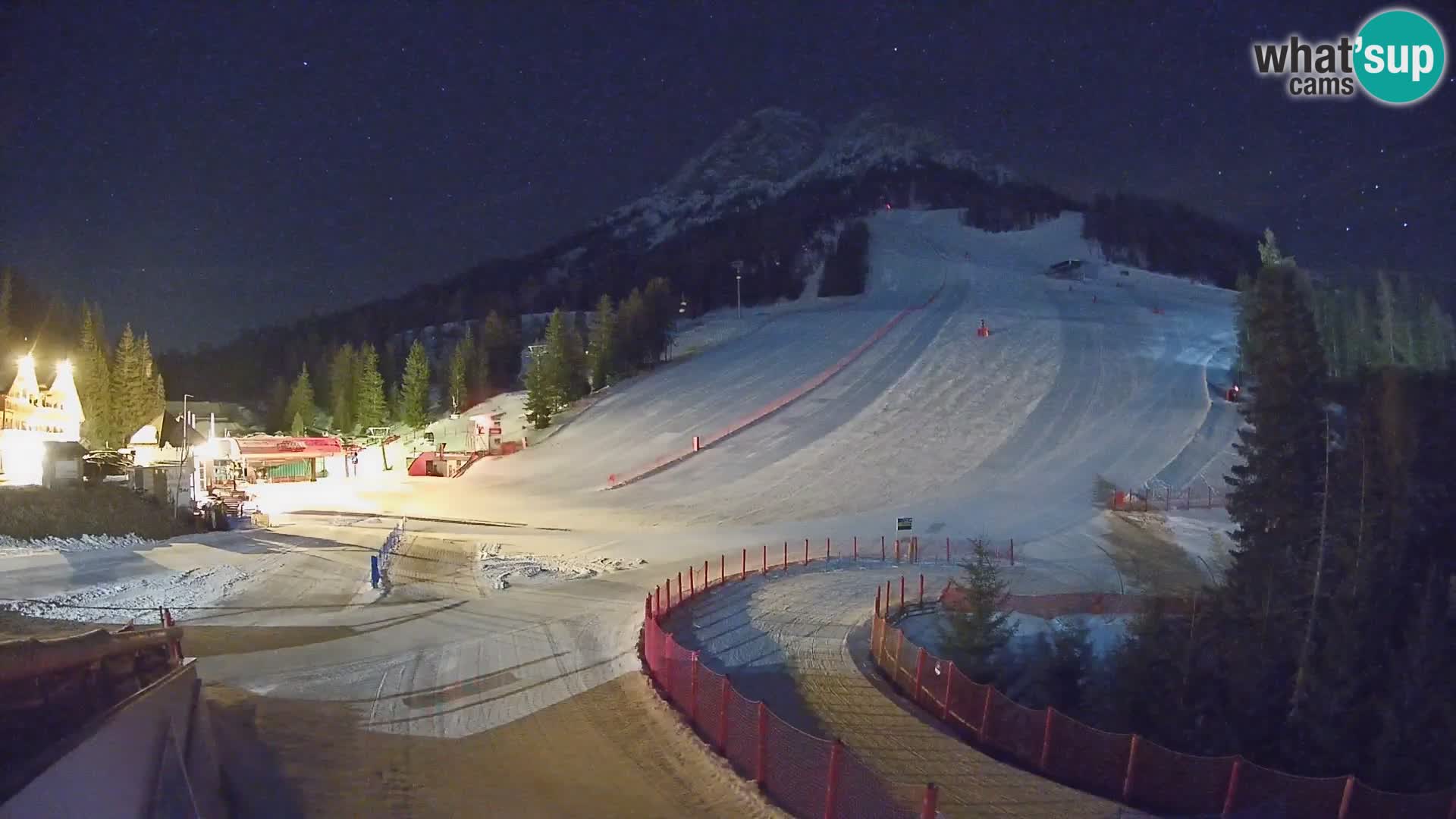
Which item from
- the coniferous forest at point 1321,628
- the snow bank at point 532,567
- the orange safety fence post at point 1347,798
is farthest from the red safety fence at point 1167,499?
the orange safety fence post at point 1347,798

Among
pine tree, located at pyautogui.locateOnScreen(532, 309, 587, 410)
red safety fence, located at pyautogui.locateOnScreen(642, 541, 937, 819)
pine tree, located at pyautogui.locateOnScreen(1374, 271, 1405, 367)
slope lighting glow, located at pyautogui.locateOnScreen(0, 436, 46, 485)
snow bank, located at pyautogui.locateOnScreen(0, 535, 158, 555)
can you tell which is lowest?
red safety fence, located at pyautogui.locateOnScreen(642, 541, 937, 819)

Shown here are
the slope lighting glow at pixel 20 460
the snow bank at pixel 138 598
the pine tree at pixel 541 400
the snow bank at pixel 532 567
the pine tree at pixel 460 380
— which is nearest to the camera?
the snow bank at pixel 138 598

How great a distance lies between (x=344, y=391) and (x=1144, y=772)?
84.2m

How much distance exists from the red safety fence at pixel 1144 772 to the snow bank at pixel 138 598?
13.8m

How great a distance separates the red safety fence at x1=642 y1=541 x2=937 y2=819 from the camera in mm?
8062

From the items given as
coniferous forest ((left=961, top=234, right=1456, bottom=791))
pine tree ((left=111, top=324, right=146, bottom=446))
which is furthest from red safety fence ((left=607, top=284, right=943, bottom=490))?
pine tree ((left=111, top=324, right=146, bottom=446))

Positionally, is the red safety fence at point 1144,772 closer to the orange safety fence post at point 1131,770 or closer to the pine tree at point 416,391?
the orange safety fence post at point 1131,770

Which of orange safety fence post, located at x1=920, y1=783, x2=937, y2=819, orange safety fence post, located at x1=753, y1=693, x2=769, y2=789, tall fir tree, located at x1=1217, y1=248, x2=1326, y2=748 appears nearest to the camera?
orange safety fence post, located at x1=920, y1=783, x2=937, y2=819

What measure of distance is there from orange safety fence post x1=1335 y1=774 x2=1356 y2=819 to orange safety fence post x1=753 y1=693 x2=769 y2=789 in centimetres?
524

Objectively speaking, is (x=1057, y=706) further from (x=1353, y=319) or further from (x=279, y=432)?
(x=279, y=432)

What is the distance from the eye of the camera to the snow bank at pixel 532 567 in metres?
20.9

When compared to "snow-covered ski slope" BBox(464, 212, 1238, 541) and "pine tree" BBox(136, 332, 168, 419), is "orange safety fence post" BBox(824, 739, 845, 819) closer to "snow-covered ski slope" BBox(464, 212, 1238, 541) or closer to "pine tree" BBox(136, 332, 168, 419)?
"snow-covered ski slope" BBox(464, 212, 1238, 541)

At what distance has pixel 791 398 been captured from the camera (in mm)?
52844

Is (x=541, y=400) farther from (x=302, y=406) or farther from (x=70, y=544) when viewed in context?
(x=302, y=406)
